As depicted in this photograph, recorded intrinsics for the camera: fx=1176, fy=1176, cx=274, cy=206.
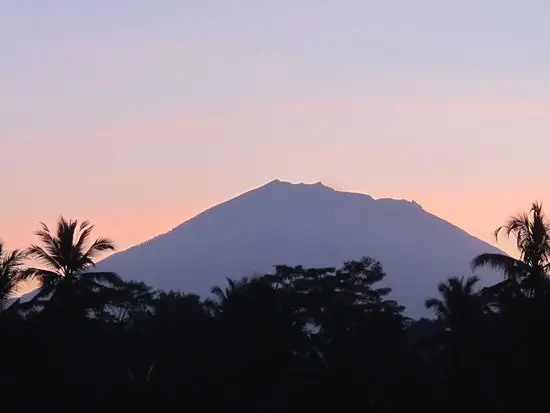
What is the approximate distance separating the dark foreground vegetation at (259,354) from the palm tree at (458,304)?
5.99 feet

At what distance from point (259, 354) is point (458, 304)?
10756 mm

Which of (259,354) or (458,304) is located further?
(458,304)

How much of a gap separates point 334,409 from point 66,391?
24.4ft

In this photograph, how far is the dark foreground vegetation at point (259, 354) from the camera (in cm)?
3056

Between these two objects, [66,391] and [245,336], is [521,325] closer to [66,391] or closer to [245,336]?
[245,336]

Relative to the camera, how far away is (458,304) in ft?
132

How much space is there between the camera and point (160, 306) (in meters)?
39.7

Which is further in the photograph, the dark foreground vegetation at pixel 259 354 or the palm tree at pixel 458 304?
the palm tree at pixel 458 304

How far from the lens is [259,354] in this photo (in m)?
32.0

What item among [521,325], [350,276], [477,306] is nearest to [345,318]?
[477,306]

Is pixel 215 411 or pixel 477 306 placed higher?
pixel 477 306

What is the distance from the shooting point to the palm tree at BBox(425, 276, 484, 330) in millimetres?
39750

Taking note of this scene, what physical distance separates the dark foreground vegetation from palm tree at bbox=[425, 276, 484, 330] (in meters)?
1.83

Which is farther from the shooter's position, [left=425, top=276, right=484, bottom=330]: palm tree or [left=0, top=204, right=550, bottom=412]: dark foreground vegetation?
[left=425, top=276, right=484, bottom=330]: palm tree
